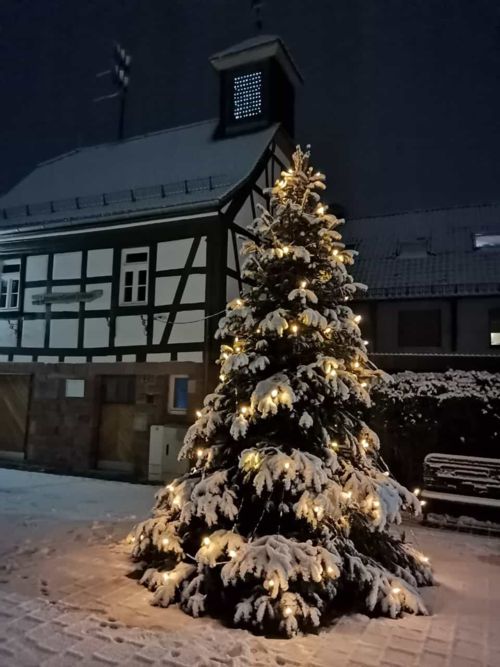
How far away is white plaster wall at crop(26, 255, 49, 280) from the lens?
Answer: 44.4 ft

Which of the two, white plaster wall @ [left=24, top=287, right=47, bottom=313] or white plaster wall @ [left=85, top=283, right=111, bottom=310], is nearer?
white plaster wall @ [left=85, top=283, right=111, bottom=310]

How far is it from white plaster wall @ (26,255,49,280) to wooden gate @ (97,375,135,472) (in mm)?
3398

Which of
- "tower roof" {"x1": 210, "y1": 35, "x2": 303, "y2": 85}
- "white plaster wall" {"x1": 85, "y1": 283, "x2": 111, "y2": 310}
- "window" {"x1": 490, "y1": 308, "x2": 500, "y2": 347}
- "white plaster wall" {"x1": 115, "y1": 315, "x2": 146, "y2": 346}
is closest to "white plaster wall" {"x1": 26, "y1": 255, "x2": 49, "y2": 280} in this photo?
"white plaster wall" {"x1": 85, "y1": 283, "x2": 111, "y2": 310}

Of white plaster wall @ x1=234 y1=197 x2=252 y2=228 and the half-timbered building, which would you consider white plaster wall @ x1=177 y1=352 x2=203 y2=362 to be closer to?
the half-timbered building

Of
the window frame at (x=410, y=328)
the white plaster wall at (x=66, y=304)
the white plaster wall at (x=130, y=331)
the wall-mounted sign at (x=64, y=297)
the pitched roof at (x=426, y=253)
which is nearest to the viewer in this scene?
the white plaster wall at (x=130, y=331)

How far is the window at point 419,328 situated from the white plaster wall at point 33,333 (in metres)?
10.8

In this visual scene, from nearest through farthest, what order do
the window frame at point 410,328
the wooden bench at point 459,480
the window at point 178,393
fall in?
1. the wooden bench at point 459,480
2. the window at point 178,393
3. the window frame at point 410,328

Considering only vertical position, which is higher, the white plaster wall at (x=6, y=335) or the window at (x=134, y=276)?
the window at (x=134, y=276)

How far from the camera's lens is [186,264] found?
1191 cm

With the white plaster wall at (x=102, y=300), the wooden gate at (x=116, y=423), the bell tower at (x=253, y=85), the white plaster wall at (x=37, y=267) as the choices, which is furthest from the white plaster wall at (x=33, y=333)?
the bell tower at (x=253, y=85)

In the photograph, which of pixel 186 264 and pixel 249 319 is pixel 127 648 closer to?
pixel 249 319

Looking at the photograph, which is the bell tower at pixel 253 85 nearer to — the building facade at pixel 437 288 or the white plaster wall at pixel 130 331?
the building facade at pixel 437 288

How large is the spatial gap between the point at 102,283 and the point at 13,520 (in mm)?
6555

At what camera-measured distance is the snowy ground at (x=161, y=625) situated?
3732mm
